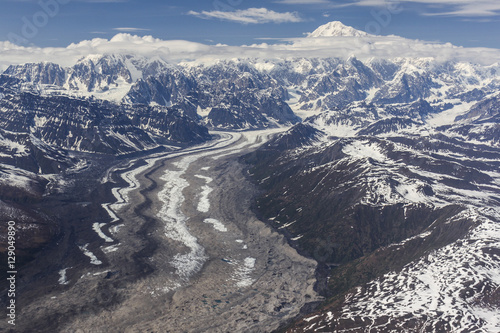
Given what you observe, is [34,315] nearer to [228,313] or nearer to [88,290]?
[88,290]

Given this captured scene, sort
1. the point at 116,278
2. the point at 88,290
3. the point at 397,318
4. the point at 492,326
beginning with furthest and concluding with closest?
the point at 116,278
the point at 88,290
the point at 397,318
the point at 492,326

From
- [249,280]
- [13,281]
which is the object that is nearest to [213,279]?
[249,280]

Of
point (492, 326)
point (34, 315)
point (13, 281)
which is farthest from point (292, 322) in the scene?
point (13, 281)

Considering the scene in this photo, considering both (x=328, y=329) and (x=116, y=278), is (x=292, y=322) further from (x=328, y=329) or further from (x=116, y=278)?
(x=116, y=278)

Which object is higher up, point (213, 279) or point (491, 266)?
point (491, 266)

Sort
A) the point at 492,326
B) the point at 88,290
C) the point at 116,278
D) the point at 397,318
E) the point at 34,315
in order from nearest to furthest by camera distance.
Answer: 1. the point at 492,326
2. the point at 397,318
3. the point at 34,315
4. the point at 88,290
5. the point at 116,278

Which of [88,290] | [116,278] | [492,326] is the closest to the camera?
[492,326]

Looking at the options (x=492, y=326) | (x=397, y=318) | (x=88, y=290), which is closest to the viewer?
(x=492, y=326)

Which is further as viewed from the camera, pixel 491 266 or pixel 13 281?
pixel 13 281

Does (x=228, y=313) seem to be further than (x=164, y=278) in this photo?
No
